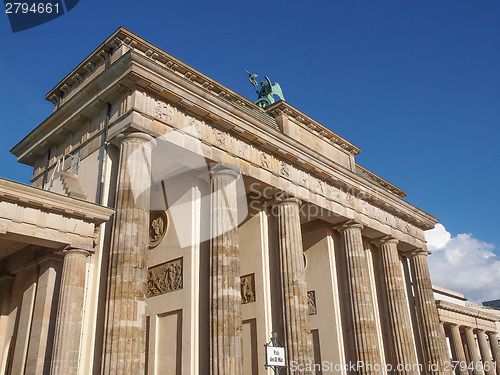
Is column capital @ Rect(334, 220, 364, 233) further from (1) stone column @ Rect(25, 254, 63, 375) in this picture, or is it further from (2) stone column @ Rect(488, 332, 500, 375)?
(2) stone column @ Rect(488, 332, 500, 375)

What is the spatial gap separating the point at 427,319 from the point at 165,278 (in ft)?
54.1

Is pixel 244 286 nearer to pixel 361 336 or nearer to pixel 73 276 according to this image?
pixel 361 336

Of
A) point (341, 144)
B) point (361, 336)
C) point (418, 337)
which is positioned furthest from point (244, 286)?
point (418, 337)

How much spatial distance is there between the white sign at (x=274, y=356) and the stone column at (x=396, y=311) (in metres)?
14.6

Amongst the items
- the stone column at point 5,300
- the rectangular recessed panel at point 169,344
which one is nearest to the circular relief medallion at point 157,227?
the rectangular recessed panel at point 169,344

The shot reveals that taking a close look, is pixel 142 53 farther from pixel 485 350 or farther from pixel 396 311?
pixel 485 350

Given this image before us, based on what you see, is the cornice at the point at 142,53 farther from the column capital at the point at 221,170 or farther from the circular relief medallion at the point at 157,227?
the circular relief medallion at the point at 157,227

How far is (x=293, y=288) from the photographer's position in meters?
18.1

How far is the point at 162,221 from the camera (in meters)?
18.2

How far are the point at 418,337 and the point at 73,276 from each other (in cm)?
2113

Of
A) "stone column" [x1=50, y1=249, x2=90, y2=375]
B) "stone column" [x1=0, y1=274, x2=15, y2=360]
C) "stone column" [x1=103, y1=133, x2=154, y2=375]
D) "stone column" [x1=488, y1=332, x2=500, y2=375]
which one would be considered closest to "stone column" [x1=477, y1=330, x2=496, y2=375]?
"stone column" [x1=488, y1=332, x2=500, y2=375]

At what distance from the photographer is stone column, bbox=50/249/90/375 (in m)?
12.1

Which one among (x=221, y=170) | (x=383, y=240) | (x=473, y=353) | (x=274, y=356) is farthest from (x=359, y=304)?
(x=473, y=353)

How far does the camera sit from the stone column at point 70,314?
1212 cm
